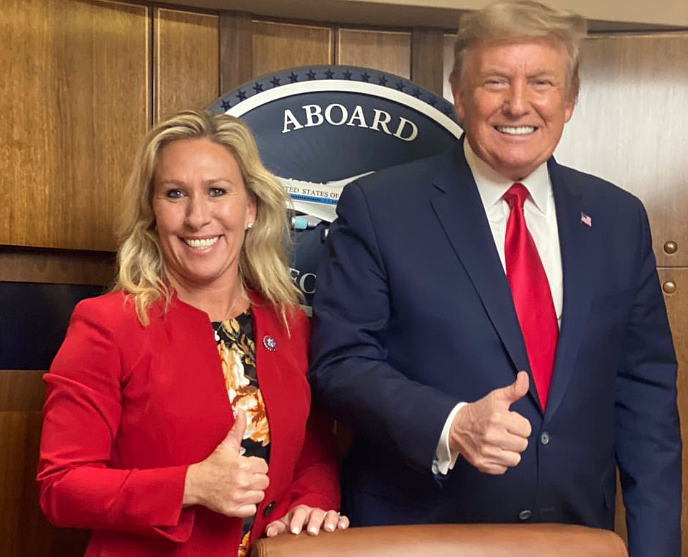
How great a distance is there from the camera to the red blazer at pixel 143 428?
159 cm

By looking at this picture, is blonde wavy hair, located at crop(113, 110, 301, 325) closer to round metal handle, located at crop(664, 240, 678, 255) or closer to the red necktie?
the red necktie

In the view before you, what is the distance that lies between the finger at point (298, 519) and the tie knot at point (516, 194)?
2.30 ft

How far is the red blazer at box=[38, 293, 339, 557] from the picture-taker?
5.23ft

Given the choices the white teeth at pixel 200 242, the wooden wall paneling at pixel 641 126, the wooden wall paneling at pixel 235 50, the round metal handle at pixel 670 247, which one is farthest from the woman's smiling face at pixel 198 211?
the round metal handle at pixel 670 247

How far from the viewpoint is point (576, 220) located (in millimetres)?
1938

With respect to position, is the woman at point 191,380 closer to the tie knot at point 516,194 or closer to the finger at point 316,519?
the finger at point 316,519

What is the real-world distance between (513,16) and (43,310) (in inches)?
48.3

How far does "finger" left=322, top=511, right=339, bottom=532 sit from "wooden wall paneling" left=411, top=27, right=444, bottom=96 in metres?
1.23

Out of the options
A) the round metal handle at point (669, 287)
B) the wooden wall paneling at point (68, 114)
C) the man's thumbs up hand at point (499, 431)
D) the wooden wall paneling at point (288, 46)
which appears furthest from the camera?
the round metal handle at point (669, 287)

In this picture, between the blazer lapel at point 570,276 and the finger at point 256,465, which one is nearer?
the finger at point 256,465

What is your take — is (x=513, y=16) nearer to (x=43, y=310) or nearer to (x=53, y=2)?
(x=53, y=2)

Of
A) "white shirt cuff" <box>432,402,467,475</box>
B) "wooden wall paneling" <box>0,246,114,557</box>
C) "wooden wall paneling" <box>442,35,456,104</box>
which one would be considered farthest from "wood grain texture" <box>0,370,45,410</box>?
"wooden wall paneling" <box>442,35,456,104</box>

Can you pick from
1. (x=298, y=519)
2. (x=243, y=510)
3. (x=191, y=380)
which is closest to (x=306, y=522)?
(x=298, y=519)

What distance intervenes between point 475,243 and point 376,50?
2.96ft
